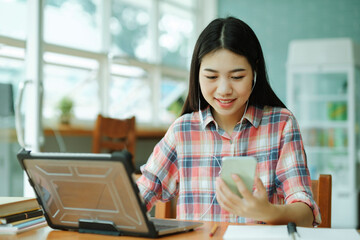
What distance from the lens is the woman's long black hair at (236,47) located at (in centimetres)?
127

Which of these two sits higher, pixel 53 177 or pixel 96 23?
pixel 96 23

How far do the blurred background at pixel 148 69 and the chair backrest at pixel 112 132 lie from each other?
0.34 meters

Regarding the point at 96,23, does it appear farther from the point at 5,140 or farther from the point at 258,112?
the point at 258,112

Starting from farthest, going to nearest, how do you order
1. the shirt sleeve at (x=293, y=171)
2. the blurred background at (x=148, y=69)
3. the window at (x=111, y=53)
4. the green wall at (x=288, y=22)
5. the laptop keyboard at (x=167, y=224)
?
the green wall at (x=288, y=22), the window at (x=111, y=53), the blurred background at (x=148, y=69), the shirt sleeve at (x=293, y=171), the laptop keyboard at (x=167, y=224)

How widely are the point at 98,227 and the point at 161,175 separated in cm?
42

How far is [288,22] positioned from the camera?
579 cm

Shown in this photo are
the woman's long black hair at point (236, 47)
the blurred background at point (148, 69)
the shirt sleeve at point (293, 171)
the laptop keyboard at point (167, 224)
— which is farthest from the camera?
the blurred background at point (148, 69)

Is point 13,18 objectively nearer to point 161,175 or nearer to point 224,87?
point 161,175

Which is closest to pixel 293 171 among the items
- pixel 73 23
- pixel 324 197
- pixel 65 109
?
pixel 324 197

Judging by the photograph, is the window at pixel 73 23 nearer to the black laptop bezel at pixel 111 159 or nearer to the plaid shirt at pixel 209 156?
the plaid shirt at pixel 209 156

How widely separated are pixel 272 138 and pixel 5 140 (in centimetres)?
209

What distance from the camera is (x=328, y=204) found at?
1301 millimetres

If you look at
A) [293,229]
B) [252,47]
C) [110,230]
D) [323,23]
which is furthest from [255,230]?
[323,23]

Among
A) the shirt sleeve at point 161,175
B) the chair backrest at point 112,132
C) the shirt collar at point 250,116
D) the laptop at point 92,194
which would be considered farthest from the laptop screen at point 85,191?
the chair backrest at point 112,132
